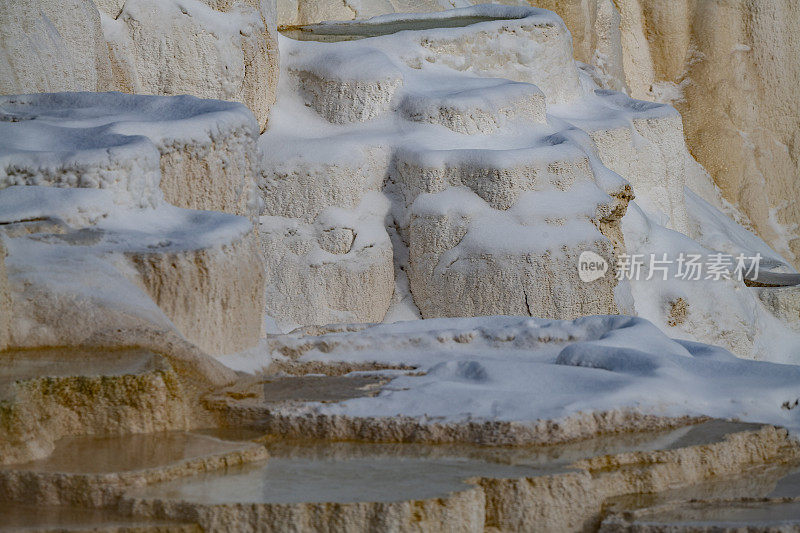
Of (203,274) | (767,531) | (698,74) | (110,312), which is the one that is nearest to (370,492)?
(767,531)

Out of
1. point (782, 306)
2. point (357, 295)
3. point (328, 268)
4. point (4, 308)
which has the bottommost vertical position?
point (782, 306)

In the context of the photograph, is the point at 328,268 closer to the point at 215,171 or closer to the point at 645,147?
the point at 215,171

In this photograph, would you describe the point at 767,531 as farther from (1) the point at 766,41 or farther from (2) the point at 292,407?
(1) the point at 766,41

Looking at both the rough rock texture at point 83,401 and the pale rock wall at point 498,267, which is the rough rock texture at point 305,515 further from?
the pale rock wall at point 498,267

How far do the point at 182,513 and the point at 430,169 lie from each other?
789 centimetres

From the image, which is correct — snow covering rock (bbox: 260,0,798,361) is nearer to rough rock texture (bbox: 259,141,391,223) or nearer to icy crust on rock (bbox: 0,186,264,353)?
rough rock texture (bbox: 259,141,391,223)

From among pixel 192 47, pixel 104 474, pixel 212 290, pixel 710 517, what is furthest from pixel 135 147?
pixel 192 47

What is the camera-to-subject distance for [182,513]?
3709mm

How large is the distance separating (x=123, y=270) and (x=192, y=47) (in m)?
5.98

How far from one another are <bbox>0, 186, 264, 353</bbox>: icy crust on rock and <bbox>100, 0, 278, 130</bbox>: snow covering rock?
4.56m

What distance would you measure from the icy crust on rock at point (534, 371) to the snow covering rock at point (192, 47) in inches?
177

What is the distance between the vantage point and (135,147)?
6.27m

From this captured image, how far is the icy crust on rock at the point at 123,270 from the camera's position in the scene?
16.6 feet

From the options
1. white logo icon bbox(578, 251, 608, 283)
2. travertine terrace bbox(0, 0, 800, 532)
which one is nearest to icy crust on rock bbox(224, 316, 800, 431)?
travertine terrace bbox(0, 0, 800, 532)
